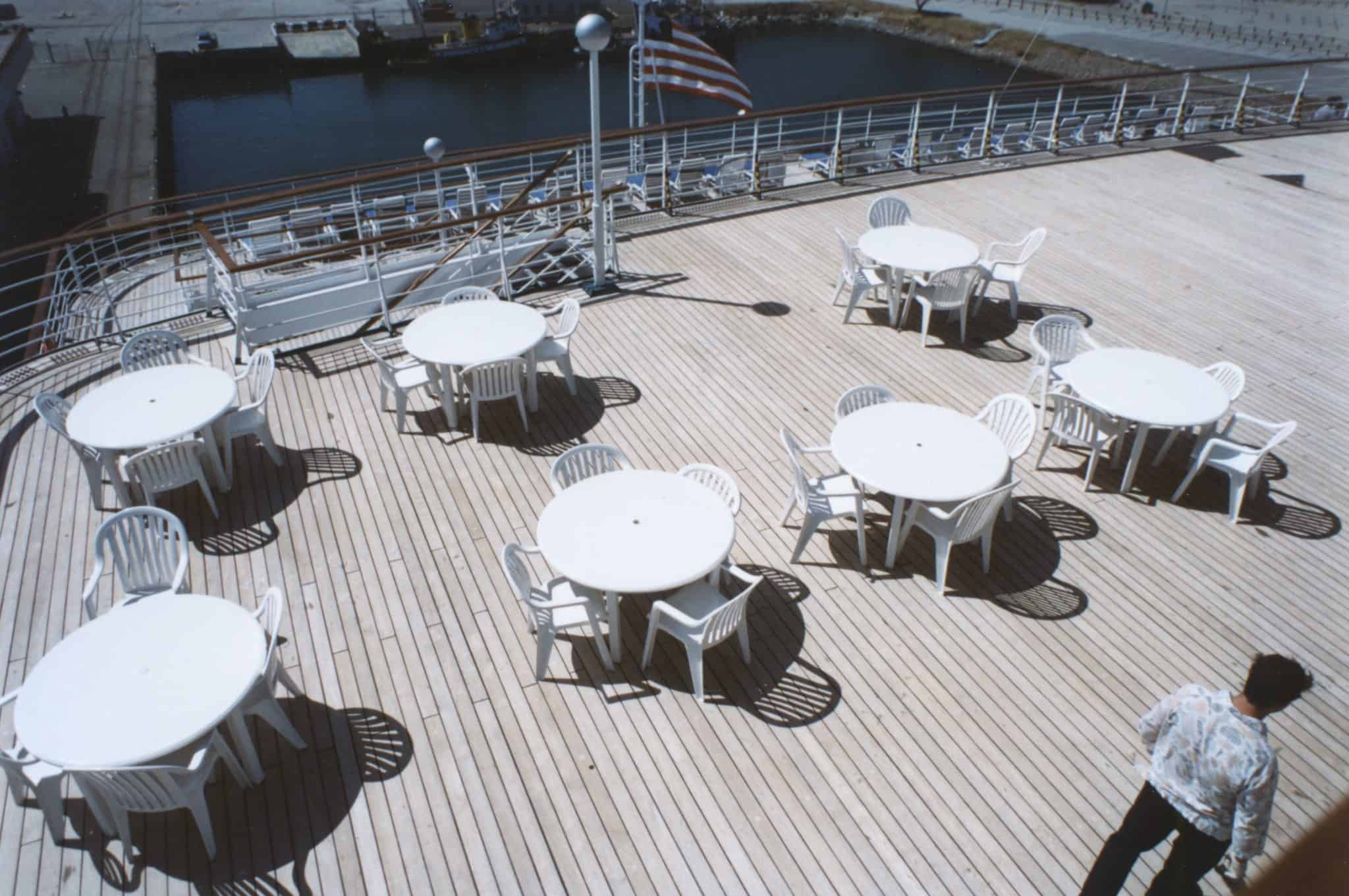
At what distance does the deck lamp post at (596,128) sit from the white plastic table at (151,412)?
11.5ft

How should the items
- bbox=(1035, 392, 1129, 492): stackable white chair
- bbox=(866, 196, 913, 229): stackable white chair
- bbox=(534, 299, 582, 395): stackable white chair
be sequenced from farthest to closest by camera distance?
bbox=(866, 196, 913, 229): stackable white chair
bbox=(534, 299, 582, 395): stackable white chair
bbox=(1035, 392, 1129, 492): stackable white chair

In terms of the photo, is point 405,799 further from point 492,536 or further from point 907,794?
point 907,794

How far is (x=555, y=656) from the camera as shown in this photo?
4586 mm

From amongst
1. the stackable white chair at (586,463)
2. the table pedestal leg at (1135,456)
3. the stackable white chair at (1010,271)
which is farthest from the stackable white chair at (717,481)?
the stackable white chair at (1010,271)

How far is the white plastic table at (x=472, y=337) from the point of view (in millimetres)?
6191

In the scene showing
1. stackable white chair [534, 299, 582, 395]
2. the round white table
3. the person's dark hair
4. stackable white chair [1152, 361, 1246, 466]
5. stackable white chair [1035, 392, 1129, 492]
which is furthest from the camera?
stackable white chair [534, 299, 582, 395]

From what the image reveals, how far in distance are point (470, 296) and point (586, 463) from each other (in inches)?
108

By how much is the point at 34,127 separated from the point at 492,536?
41834 mm

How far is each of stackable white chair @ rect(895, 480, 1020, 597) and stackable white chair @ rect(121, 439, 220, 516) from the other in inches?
176

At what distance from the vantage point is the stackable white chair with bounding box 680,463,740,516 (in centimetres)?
485

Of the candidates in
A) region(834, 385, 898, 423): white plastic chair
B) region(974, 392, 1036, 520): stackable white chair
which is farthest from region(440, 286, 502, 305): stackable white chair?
region(974, 392, 1036, 520): stackable white chair

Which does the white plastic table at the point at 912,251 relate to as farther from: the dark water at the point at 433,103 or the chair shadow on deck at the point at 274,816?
the dark water at the point at 433,103

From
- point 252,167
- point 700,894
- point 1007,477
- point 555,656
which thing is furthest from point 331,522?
point 252,167

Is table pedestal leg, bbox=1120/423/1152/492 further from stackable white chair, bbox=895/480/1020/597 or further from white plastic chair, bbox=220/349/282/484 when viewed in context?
white plastic chair, bbox=220/349/282/484
